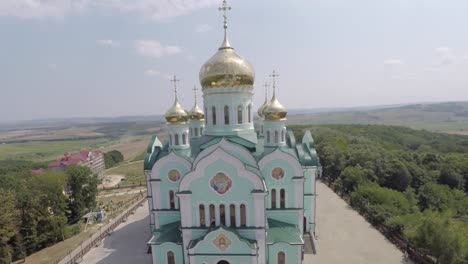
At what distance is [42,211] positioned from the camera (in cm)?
2175

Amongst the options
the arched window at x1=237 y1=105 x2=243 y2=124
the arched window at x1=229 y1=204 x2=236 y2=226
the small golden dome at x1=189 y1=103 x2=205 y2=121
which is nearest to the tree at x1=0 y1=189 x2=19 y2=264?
the small golden dome at x1=189 y1=103 x2=205 y2=121

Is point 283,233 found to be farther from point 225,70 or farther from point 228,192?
point 225,70

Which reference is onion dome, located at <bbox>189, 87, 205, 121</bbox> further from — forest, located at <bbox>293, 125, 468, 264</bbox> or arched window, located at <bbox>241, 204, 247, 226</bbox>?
forest, located at <bbox>293, 125, 468, 264</bbox>

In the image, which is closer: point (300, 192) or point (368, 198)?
point (300, 192)

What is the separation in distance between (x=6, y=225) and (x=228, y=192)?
1518 cm

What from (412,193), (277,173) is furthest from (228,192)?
(412,193)

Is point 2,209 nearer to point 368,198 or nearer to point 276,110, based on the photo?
point 276,110

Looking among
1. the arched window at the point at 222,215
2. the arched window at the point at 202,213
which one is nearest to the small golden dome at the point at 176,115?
the arched window at the point at 202,213

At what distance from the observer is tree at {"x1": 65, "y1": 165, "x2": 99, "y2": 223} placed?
2709cm

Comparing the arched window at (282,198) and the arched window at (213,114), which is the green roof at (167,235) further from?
the arched window at (213,114)

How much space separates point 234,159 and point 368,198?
16.6 metres

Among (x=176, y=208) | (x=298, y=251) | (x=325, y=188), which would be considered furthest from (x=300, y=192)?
(x=325, y=188)

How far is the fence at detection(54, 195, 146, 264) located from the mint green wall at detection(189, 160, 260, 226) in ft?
33.5

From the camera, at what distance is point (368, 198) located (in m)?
24.6
